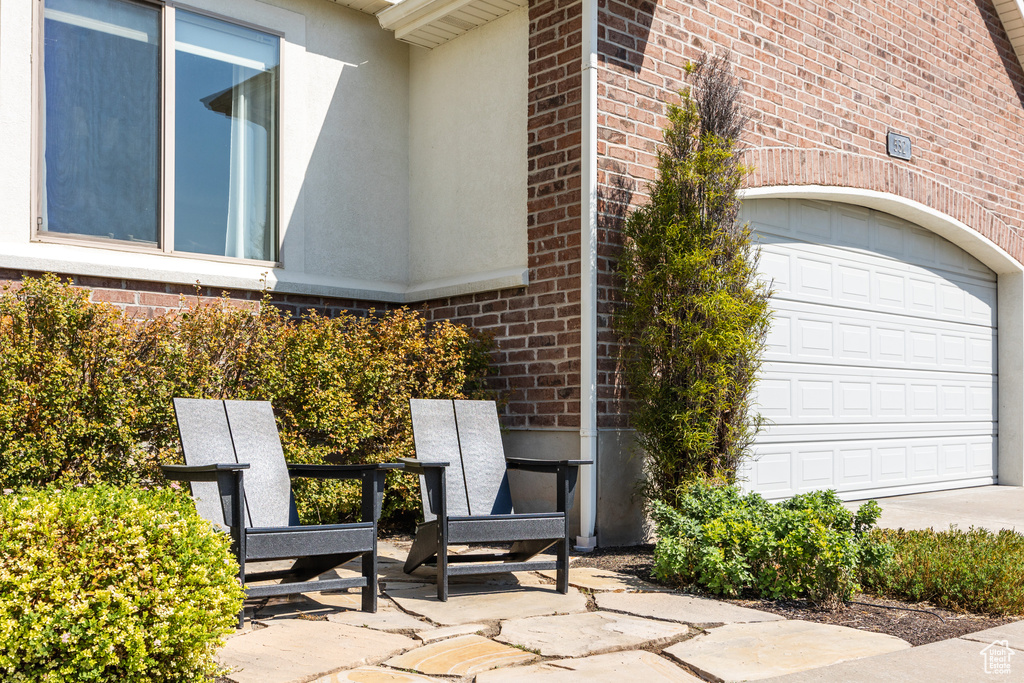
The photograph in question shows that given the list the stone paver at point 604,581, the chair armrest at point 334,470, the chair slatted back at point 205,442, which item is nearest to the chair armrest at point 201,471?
the chair slatted back at point 205,442

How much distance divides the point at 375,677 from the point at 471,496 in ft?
6.43

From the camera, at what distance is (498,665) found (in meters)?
3.30

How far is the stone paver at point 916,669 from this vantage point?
10.0ft

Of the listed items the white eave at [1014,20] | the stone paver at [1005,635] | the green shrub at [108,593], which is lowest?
the stone paver at [1005,635]

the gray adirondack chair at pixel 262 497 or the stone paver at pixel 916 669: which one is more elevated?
the gray adirondack chair at pixel 262 497

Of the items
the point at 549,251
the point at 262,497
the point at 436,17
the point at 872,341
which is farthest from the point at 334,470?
the point at 872,341

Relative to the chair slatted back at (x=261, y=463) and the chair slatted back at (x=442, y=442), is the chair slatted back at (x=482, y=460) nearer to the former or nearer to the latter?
the chair slatted back at (x=442, y=442)

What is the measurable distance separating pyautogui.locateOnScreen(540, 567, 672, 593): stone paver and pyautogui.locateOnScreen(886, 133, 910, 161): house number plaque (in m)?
5.28

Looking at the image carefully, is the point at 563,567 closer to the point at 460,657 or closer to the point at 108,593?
the point at 460,657

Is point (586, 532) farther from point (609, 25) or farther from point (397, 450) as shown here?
point (609, 25)

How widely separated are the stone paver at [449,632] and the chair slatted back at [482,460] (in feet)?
3.84

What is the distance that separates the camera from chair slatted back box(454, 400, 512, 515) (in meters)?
5.06

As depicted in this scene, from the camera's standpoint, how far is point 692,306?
5.72 metres

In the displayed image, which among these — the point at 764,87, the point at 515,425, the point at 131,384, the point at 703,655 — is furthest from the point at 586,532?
the point at 764,87
